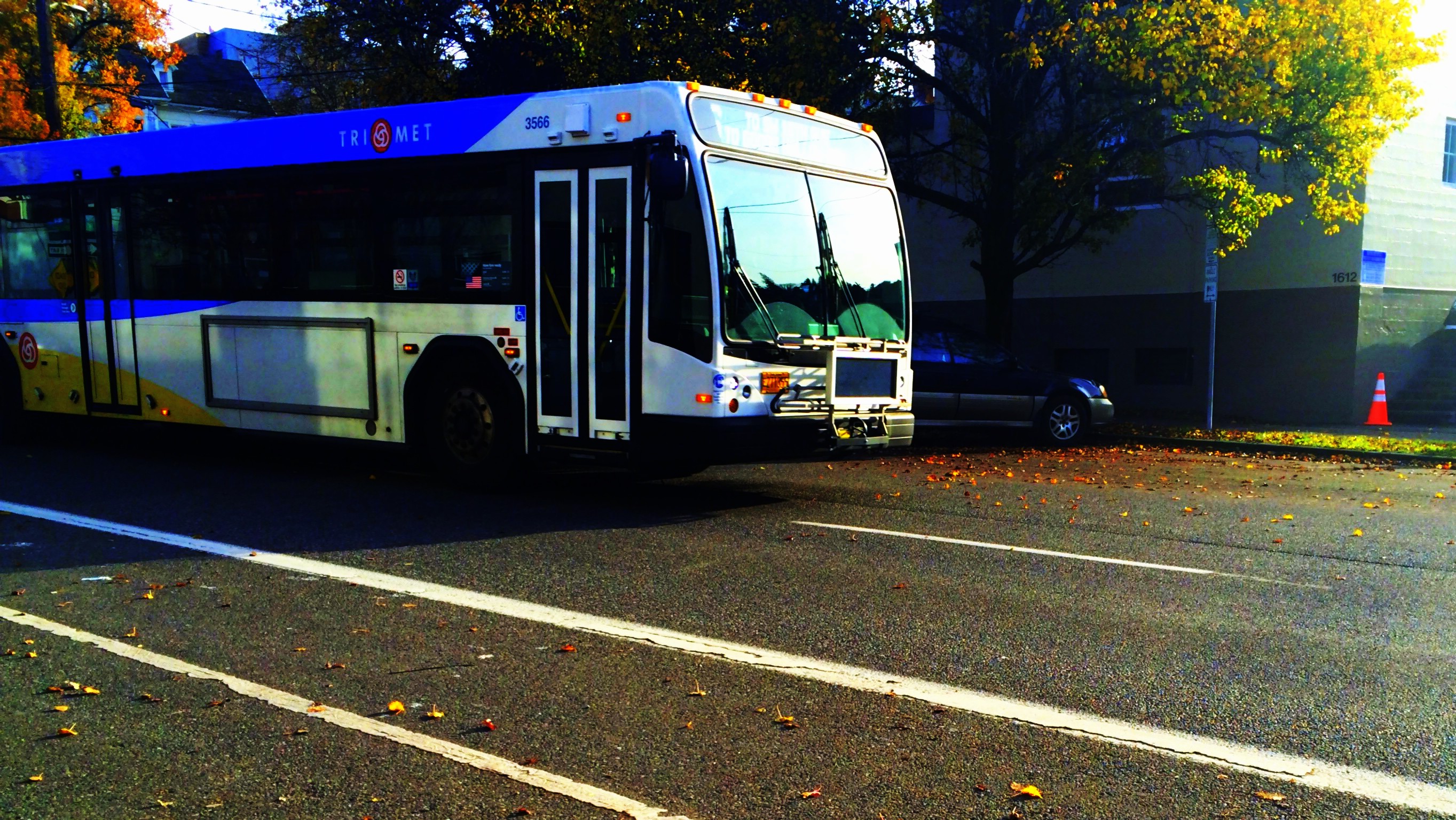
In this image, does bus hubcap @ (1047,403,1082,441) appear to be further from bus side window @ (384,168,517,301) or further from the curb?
bus side window @ (384,168,517,301)

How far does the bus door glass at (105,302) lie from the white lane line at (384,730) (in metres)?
7.33

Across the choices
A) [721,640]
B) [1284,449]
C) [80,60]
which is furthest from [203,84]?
[721,640]

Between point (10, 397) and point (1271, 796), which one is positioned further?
point (10, 397)

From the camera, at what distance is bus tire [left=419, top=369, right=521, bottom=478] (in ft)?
32.9

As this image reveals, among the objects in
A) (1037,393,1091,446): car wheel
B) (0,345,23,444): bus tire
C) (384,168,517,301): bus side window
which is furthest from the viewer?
(1037,393,1091,446): car wheel

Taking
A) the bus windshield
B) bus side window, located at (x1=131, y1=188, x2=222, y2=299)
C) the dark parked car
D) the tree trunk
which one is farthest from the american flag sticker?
the tree trunk

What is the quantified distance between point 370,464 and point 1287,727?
32.5ft

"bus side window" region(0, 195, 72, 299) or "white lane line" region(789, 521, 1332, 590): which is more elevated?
"bus side window" region(0, 195, 72, 299)

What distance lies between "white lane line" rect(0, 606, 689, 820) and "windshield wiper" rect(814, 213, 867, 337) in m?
5.64

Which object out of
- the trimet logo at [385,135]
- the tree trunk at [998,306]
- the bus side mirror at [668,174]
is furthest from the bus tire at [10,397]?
the tree trunk at [998,306]

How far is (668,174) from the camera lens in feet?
28.5

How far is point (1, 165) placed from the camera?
1366 cm

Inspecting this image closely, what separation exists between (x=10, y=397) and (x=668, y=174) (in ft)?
31.7

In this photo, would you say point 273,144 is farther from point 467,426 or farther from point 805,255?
point 805,255
